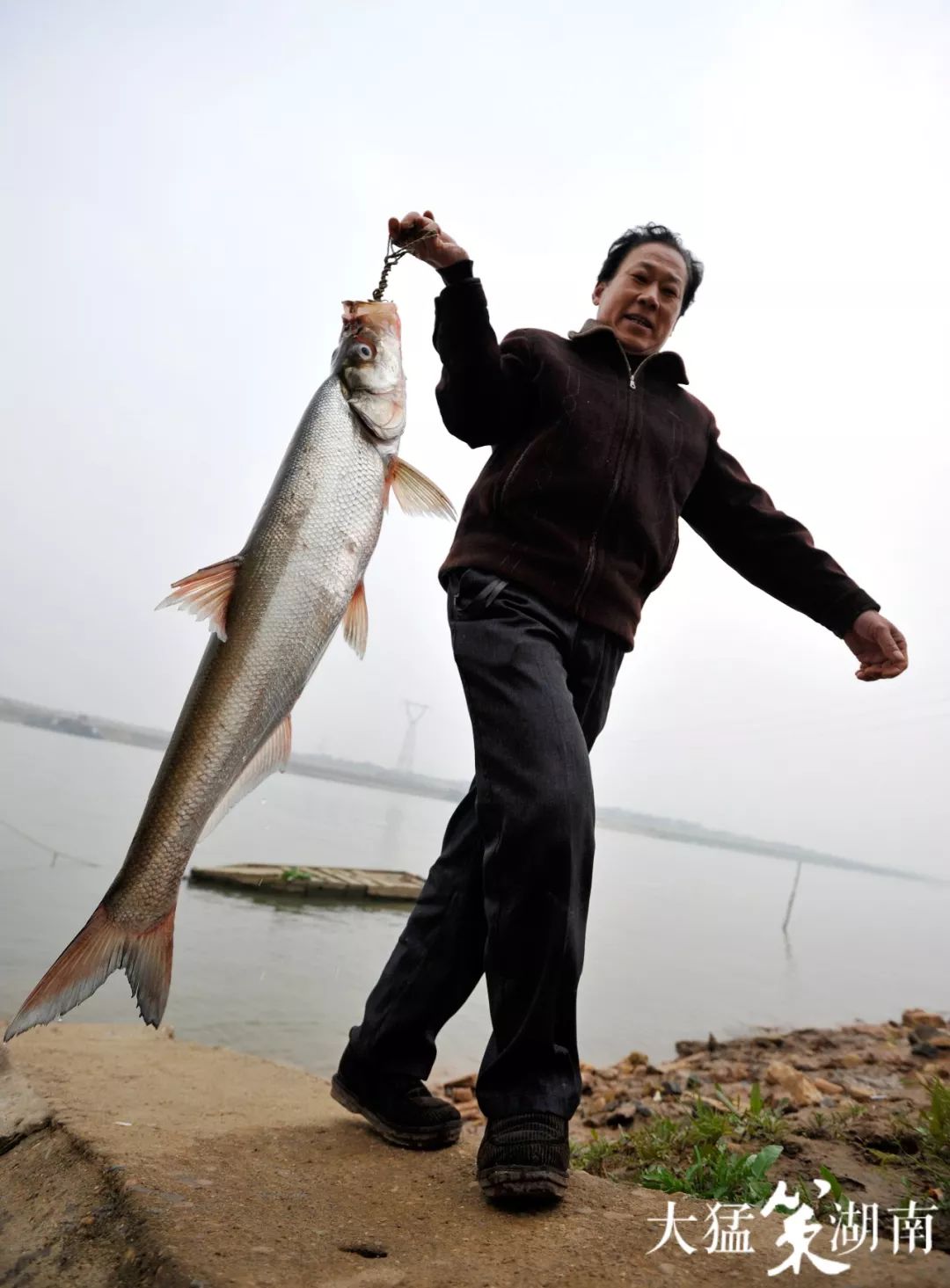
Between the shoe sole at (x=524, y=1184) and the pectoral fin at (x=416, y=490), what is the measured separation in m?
1.57

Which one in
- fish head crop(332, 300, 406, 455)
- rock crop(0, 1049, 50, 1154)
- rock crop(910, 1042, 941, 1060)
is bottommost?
rock crop(0, 1049, 50, 1154)

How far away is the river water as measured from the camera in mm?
8305

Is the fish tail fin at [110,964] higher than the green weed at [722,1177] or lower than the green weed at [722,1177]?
higher

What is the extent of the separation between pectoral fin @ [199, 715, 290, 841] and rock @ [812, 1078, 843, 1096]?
181 inches

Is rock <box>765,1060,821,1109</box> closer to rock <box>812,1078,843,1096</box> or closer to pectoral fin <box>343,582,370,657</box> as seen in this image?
rock <box>812,1078,843,1096</box>

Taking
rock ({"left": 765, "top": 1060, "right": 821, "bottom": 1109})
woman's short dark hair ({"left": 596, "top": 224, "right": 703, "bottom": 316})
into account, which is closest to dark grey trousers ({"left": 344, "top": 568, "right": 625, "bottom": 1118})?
woman's short dark hair ({"left": 596, "top": 224, "right": 703, "bottom": 316})

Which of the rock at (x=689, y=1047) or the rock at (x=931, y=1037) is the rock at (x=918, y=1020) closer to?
the rock at (x=931, y=1037)

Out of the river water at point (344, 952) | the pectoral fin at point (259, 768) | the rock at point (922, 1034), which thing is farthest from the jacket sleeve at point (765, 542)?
the rock at point (922, 1034)

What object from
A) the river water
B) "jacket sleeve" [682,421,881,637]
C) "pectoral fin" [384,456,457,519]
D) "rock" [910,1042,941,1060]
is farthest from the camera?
the river water

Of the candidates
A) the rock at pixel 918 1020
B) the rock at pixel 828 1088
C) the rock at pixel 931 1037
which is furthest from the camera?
the rock at pixel 918 1020

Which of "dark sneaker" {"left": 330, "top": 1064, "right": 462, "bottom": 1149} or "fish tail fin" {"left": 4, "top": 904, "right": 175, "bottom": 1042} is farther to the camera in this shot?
"dark sneaker" {"left": 330, "top": 1064, "right": 462, "bottom": 1149}

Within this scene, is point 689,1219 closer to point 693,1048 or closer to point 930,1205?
point 930,1205

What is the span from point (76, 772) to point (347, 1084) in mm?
37313

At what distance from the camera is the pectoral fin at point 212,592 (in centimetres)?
216
